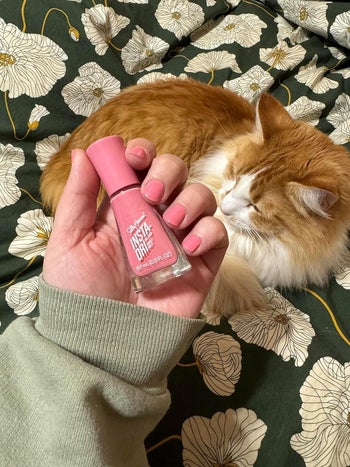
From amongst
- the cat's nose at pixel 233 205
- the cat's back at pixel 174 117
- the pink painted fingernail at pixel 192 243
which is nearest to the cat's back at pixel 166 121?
the cat's back at pixel 174 117

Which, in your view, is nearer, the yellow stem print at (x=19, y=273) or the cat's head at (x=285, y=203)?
the yellow stem print at (x=19, y=273)

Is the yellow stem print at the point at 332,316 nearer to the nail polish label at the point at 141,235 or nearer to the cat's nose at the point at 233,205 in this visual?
the cat's nose at the point at 233,205

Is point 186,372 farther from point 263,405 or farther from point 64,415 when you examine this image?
point 64,415

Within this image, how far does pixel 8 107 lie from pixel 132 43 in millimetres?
628

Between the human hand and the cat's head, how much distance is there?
0.48 metres

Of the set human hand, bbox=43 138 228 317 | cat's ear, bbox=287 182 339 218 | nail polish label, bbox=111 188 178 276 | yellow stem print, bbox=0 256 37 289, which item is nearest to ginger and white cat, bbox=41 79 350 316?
cat's ear, bbox=287 182 339 218

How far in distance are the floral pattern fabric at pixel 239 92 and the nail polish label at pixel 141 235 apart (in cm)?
35

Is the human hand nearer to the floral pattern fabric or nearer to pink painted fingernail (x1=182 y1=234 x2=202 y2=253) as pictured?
pink painted fingernail (x1=182 y1=234 x2=202 y2=253)

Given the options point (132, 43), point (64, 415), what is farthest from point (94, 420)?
point (132, 43)

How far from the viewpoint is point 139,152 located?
0.75 meters

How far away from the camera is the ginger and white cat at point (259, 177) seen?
1202 millimetres

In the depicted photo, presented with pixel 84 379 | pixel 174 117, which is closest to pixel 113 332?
pixel 84 379

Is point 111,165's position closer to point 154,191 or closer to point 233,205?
point 154,191

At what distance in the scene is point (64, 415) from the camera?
58 centimetres
